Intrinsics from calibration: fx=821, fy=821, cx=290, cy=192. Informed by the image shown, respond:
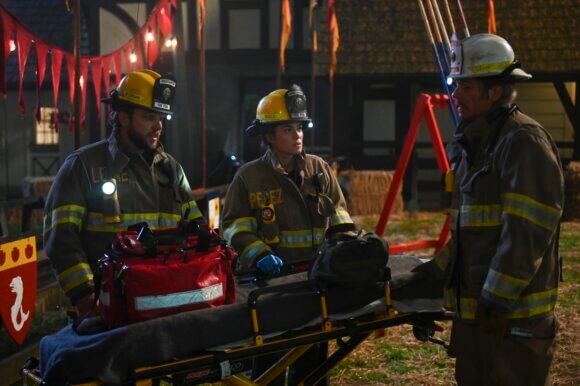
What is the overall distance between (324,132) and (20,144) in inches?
304

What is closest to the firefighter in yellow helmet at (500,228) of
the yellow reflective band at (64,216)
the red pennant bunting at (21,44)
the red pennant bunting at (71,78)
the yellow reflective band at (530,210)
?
the yellow reflective band at (530,210)

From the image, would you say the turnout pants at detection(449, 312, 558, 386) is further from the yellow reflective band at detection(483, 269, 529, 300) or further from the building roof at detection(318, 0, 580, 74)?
the building roof at detection(318, 0, 580, 74)

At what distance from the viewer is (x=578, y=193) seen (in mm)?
14812

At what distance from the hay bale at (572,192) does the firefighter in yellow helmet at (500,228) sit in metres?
11.8

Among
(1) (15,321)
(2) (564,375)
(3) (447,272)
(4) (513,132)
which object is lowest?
(2) (564,375)

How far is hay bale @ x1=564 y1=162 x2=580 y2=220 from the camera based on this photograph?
1468 centimetres

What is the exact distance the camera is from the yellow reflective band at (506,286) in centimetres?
321

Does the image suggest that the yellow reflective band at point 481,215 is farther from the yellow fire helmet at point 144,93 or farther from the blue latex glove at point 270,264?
the yellow fire helmet at point 144,93

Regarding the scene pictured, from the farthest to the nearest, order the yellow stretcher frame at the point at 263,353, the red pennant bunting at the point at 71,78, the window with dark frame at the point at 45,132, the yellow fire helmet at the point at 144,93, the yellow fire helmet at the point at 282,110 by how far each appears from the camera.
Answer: the window with dark frame at the point at 45,132, the red pennant bunting at the point at 71,78, the yellow fire helmet at the point at 282,110, the yellow fire helmet at the point at 144,93, the yellow stretcher frame at the point at 263,353

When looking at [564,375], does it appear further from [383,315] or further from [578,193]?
[578,193]

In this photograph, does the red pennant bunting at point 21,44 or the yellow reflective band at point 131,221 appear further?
the red pennant bunting at point 21,44

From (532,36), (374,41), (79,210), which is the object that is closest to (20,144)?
(374,41)

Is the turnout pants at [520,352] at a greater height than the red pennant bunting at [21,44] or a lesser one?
lesser

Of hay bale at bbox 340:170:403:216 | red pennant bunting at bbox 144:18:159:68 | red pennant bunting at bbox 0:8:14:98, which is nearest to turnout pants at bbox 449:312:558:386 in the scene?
red pennant bunting at bbox 0:8:14:98
